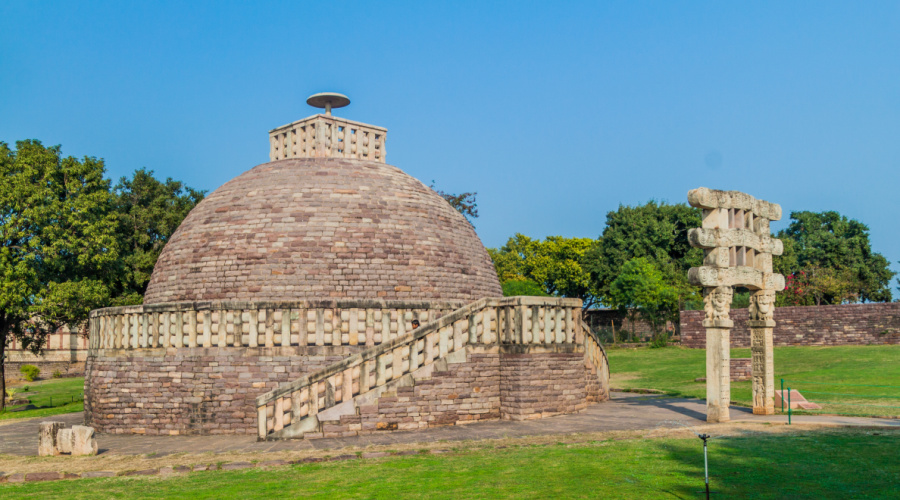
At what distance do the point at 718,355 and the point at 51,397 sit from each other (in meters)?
25.8

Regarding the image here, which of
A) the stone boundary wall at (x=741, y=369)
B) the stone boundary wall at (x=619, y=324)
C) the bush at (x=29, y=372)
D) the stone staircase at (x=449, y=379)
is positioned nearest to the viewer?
the stone staircase at (x=449, y=379)

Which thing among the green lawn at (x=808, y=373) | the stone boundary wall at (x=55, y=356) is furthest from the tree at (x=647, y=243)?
the stone boundary wall at (x=55, y=356)

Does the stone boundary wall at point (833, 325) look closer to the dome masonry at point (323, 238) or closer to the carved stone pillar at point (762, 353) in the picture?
the carved stone pillar at point (762, 353)

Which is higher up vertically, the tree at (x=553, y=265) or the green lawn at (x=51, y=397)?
the tree at (x=553, y=265)

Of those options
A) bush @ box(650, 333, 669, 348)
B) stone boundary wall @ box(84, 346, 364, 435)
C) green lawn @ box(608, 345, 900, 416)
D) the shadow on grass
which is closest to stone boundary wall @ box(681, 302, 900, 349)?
green lawn @ box(608, 345, 900, 416)

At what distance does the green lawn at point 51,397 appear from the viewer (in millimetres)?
22031

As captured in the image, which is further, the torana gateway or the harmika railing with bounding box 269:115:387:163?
the harmika railing with bounding box 269:115:387:163

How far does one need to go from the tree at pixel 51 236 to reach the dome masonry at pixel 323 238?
634cm

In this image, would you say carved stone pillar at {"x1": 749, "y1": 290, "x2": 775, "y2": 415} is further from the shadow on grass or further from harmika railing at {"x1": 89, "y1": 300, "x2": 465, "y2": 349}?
harmika railing at {"x1": 89, "y1": 300, "x2": 465, "y2": 349}

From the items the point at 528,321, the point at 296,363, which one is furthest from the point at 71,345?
the point at 528,321

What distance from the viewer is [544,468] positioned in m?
9.35

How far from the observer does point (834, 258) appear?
172 ft

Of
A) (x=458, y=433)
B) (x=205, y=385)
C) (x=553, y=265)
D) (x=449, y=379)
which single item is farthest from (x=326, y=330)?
(x=553, y=265)

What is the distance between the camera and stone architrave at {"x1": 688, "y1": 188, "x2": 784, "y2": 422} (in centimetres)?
1357
